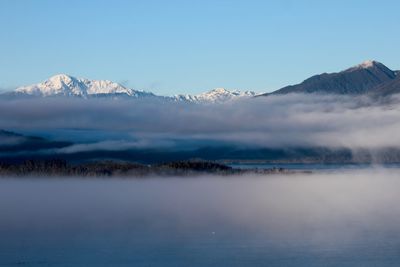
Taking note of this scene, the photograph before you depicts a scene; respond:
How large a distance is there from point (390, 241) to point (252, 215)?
2637 centimetres

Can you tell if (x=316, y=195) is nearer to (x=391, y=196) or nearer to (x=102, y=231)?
(x=391, y=196)

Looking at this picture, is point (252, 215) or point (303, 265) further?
point (252, 215)

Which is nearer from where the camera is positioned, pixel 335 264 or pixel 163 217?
pixel 335 264

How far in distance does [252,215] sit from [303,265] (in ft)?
119

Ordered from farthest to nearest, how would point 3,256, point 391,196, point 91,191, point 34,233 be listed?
point 91,191 < point 391,196 < point 34,233 < point 3,256

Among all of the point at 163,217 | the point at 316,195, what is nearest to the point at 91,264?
the point at 163,217

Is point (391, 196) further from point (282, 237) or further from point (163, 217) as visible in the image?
point (282, 237)

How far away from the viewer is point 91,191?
144250mm

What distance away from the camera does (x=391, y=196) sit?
416 ft

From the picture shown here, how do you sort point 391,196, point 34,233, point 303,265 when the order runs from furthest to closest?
point 391,196 < point 34,233 < point 303,265

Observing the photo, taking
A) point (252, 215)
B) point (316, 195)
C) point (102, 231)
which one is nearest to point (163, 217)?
point (252, 215)

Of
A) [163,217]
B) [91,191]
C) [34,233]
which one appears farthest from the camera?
[91,191]

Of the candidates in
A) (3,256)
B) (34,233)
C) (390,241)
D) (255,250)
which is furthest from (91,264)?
(390,241)

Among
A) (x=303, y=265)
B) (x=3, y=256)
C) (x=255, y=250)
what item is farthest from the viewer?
(x=255, y=250)
